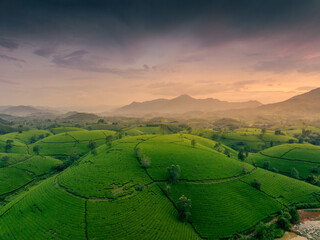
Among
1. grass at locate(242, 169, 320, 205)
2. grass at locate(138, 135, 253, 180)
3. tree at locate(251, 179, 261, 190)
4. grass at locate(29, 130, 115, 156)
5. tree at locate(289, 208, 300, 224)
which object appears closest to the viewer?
tree at locate(289, 208, 300, 224)

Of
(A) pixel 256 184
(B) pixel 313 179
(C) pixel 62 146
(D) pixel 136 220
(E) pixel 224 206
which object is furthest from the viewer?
(C) pixel 62 146

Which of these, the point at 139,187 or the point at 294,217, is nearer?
the point at 294,217

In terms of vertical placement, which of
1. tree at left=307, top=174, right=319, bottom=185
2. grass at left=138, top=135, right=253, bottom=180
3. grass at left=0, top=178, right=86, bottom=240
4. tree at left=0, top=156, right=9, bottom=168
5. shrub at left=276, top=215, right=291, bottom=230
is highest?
grass at left=138, top=135, right=253, bottom=180

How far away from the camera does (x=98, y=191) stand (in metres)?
72.7

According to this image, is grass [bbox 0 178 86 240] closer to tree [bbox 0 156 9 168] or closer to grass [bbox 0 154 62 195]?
grass [bbox 0 154 62 195]

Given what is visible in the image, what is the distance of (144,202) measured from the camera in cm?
6775

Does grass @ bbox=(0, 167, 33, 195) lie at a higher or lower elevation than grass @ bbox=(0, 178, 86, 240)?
lower

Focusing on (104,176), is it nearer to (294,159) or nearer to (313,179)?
(313,179)

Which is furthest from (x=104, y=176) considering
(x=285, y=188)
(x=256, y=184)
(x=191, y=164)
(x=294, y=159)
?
(x=294, y=159)

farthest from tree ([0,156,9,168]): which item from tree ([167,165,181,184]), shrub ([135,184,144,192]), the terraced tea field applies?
the terraced tea field

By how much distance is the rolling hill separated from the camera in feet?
185

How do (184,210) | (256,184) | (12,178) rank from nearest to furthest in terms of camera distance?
(184,210)
(256,184)
(12,178)

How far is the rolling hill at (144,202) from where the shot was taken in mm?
56250

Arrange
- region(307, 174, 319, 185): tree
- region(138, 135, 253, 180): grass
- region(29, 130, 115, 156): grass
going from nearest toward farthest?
1. region(138, 135, 253, 180): grass
2. region(307, 174, 319, 185): tree
3. region(29, 130, 115, 156): grass
